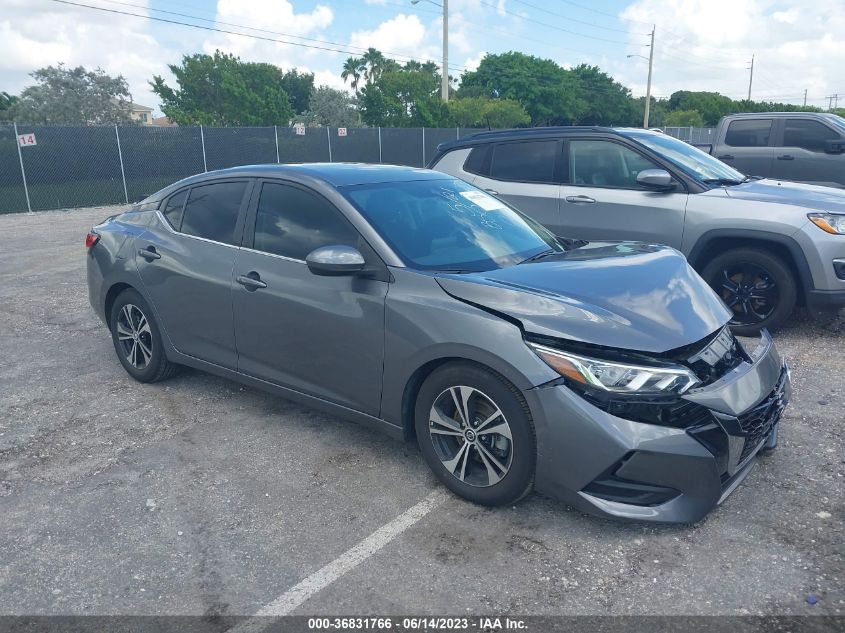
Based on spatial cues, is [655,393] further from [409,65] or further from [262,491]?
[409,65]

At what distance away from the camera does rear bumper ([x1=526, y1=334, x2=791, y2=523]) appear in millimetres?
2959

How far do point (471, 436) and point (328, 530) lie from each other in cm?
80

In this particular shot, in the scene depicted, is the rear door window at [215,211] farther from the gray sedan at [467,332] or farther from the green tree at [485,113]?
the green tree at [485,113]

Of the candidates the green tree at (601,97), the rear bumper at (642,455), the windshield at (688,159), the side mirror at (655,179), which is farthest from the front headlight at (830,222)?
the green tree at (601,97)

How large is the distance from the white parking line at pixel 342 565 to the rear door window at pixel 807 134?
10.0 m

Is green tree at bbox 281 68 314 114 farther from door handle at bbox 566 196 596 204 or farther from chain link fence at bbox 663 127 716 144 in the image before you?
door handle at bbox 566 196 596 204

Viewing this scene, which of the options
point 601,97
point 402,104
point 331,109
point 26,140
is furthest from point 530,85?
point 26,140

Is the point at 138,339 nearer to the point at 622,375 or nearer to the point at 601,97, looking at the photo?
the point at 622,375

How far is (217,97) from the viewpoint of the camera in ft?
169

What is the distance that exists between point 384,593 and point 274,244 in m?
2.23

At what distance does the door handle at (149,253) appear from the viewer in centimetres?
496

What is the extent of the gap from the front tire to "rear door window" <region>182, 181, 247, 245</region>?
1.83m

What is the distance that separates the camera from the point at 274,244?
4312mm

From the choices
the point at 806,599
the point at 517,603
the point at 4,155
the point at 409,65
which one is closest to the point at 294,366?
the point at 517,603
